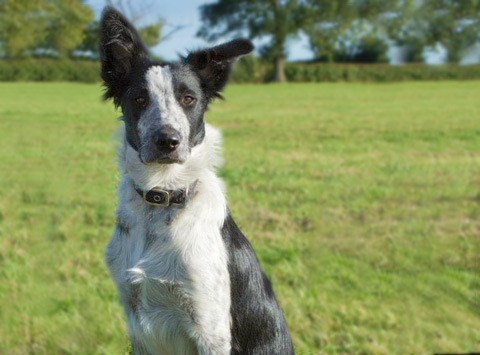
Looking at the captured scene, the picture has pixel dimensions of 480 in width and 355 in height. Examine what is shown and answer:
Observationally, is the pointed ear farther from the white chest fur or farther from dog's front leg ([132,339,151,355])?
dog's front leg ([132,339,151,355])

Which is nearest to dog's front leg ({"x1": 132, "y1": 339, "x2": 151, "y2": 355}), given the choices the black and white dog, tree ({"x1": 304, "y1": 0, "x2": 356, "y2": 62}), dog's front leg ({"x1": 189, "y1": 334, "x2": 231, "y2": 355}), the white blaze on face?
the black and white dog

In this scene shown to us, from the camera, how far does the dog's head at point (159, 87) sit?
10.0 ft

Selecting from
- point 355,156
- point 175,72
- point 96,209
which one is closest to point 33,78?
point 355,156

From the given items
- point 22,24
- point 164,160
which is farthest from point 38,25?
point 164,160

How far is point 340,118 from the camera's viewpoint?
75.8ft

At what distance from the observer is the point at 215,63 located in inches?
132

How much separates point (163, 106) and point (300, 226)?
18.4ft

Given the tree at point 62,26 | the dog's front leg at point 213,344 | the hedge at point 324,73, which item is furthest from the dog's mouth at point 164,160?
the hedge at point 324,73

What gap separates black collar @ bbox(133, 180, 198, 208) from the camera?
308 centimetres

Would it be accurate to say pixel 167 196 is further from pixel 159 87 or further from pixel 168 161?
pixel 159 87

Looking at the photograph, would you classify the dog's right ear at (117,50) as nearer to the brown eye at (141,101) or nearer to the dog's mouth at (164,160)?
the brown eye at (141,101)

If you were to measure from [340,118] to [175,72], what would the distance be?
20420mm

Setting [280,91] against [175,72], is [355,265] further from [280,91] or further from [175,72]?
[280,91]

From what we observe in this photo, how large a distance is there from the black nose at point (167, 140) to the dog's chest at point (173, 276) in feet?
1.17
